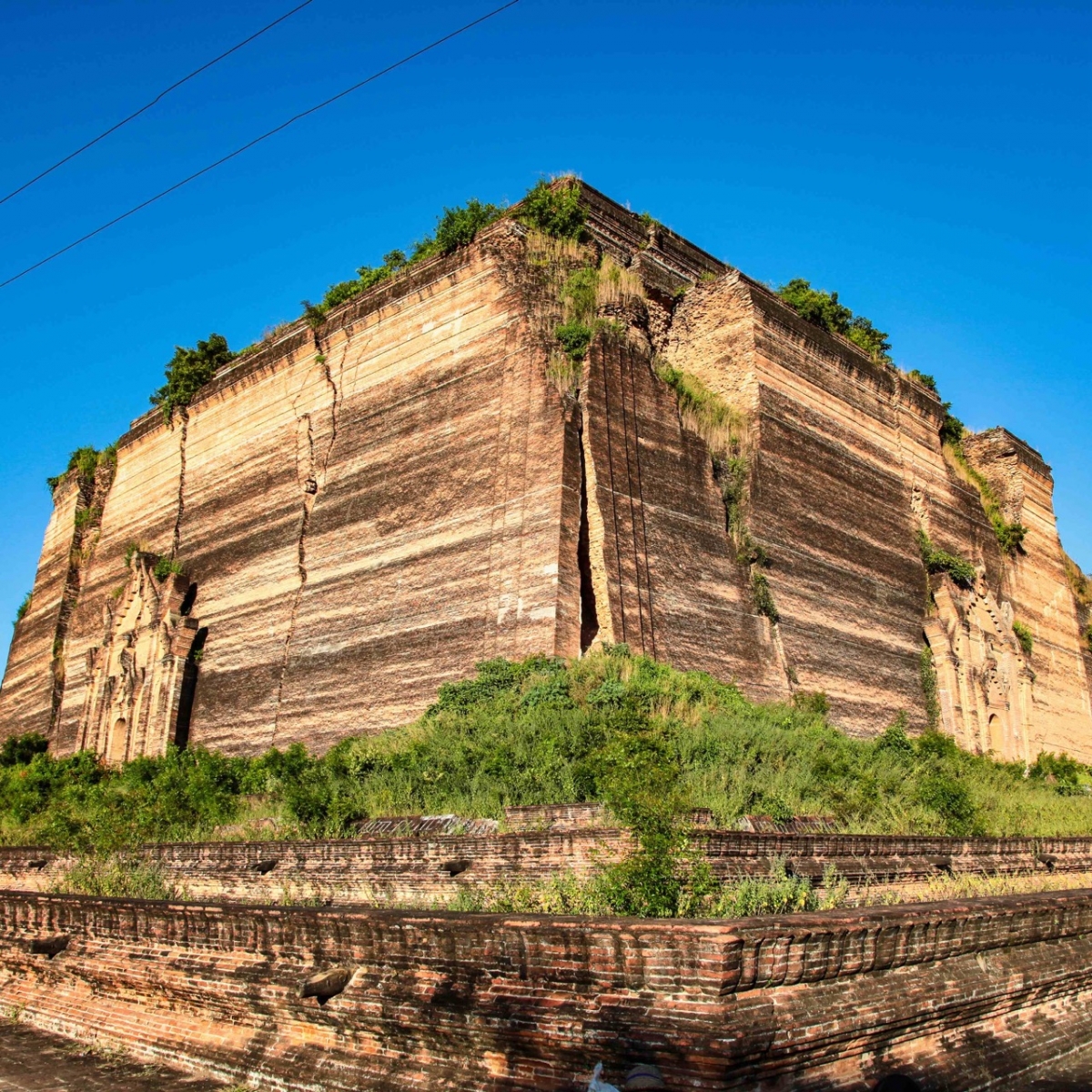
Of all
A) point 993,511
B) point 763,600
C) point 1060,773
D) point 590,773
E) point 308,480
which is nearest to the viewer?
point 590,773

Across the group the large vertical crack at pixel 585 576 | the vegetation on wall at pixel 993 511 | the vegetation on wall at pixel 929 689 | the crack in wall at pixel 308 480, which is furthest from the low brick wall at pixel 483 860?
the vegetation on wall at pixel 993 511

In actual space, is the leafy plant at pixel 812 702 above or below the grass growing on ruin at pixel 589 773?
above

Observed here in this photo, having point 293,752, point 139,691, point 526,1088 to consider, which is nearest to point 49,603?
point 139,691

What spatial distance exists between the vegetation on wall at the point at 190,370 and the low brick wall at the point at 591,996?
16481 millimetres

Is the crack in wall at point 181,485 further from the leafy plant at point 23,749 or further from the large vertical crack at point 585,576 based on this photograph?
the large vertical crack at point 585,576

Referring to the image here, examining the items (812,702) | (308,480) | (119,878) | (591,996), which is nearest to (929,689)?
(812,702)

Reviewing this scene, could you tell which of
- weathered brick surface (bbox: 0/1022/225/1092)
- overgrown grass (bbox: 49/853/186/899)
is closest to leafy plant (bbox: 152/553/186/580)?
overgrown grass (bbox: 49/853/186/899)

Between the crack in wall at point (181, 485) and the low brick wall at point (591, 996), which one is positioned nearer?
the low brick wall at point (591, 996)

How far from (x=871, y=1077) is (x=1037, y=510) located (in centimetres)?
2325

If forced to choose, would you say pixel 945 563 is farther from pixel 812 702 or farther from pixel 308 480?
pixel 308 480

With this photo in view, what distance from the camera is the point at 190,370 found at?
883 inches

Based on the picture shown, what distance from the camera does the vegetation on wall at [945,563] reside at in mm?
19844

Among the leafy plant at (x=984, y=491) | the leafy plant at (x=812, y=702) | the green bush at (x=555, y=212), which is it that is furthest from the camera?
the leafy plant at (x=984, y=491)

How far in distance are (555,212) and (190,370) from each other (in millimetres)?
9296
